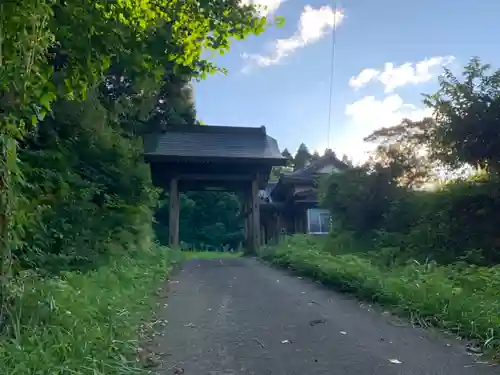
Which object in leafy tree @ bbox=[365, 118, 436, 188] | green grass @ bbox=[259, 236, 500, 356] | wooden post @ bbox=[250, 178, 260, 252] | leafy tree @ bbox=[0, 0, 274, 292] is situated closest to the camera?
leafy tree @ bbox=[0, 0, 274, 292]

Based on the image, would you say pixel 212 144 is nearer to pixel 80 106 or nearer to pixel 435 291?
pixel 80 106

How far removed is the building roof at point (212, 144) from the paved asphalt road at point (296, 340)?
10450 millimetres

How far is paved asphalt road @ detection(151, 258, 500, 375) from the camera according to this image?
374cm

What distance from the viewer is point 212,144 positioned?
18.6 metres

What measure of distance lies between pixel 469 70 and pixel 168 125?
1222cm

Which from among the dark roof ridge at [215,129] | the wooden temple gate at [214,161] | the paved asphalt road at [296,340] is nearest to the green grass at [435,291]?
the paved asphalt road at [296,340]

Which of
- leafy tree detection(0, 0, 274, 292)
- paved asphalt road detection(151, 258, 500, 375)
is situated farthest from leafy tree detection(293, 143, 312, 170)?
paved asphalt road detection(151, 258, 500, 375)

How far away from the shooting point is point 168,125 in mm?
19109

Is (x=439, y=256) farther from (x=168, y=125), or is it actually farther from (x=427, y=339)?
(x=168, y=125)

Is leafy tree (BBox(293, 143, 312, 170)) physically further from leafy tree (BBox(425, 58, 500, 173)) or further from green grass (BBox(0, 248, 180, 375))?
green grass (BBox(0, 248, 180, 375))

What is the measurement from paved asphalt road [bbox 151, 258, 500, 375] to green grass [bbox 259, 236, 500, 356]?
27 cm

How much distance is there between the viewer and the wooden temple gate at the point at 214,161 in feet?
57.5

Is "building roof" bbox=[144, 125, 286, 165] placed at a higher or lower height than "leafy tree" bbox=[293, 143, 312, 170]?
lower

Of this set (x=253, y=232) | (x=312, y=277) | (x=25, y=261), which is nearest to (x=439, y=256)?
(x=312, y=277)
